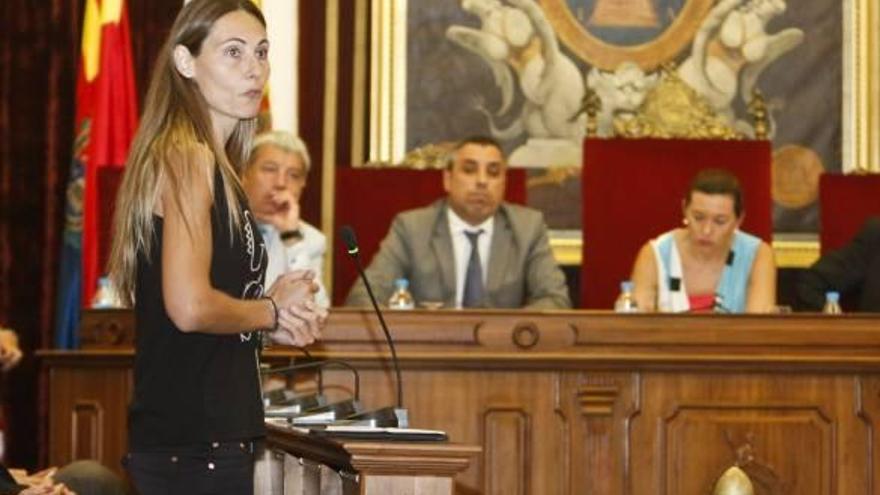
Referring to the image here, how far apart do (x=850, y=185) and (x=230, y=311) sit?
5.59 m

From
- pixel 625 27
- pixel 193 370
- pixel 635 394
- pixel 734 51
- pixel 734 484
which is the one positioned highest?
pixel 625 27

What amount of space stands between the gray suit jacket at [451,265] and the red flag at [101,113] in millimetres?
1401

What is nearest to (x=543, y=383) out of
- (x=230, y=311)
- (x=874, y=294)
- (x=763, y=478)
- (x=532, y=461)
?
(x=532, y=461)

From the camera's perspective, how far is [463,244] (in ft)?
24.2

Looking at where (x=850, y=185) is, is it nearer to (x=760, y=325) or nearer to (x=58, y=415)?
(x=760, y=325)

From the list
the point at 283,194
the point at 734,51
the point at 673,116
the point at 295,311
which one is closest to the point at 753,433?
the point at 283,194

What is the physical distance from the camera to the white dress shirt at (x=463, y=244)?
7314 millimetres

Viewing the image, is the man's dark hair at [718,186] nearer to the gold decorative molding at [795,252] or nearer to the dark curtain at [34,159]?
the gold decorative molding at [795,252]

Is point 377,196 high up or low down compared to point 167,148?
up

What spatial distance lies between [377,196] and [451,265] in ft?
3.39

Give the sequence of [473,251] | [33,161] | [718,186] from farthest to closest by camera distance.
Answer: [33,161], [473,251], [718,186]

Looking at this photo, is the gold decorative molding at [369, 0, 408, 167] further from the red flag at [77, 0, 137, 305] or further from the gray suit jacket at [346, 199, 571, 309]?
the gray suit jacket at [346, 199, 571, 309]

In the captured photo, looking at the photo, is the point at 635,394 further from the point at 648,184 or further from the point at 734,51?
the point at 734,51

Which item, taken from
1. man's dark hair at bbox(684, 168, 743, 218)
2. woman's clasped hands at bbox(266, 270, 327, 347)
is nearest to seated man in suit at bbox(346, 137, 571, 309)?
man's dark hair at bbox(684, 168, 743, 218)
